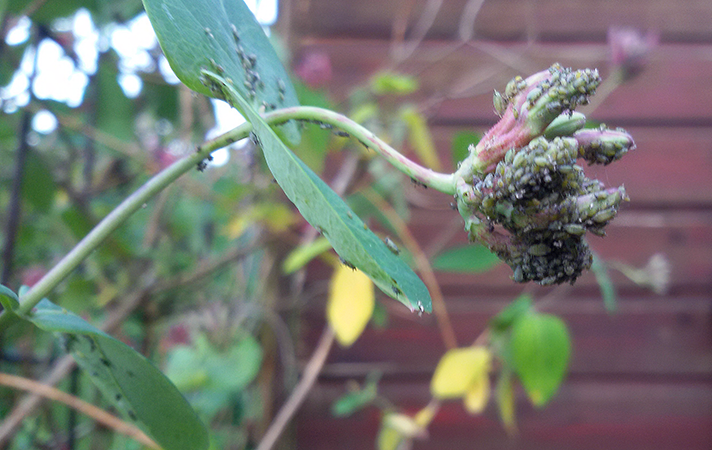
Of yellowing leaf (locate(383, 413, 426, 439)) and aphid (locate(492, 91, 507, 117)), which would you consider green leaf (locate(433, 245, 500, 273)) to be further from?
aphid (locate(492, 91, 507, 117))

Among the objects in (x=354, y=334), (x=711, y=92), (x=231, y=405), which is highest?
(x=711, y=92)

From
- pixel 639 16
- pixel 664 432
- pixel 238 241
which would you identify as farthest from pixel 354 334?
pixel 639 16

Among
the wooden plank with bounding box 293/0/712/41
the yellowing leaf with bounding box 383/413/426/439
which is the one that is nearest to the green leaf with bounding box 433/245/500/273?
the yellowing leaf with bounding box 383/413/426/439

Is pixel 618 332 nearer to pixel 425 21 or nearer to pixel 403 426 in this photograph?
pixel 403 426

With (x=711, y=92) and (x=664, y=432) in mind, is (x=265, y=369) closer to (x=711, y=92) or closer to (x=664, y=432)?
(x=664, y=432)

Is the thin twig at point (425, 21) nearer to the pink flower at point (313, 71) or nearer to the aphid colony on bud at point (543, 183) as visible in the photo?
the pink flower at point (313, 71)

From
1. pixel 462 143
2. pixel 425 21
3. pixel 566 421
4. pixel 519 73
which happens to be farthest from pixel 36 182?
pixel 566 421
